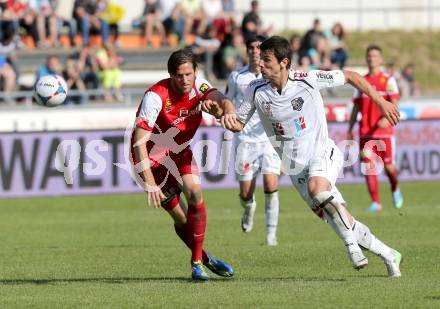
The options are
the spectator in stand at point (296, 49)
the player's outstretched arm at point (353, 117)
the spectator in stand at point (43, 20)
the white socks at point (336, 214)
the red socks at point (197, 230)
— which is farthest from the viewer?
the spectator in stand at point (43, 20)

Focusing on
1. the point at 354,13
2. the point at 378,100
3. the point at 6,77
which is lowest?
the point at 6,77

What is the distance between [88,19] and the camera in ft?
100

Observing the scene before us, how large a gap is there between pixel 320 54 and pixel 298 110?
20.6 meters

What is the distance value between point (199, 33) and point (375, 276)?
2154 centimetres

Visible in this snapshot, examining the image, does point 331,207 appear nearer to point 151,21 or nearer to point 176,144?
point 176,144

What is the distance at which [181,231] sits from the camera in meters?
11.6

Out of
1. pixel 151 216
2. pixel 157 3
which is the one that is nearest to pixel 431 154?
pixel 151 216

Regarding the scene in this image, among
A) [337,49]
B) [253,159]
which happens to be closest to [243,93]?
[253,159]

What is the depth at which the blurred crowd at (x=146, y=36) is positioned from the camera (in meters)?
28.6

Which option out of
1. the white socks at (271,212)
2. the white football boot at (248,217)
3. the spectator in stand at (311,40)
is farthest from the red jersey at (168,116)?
the spectator in stand at (311,40)

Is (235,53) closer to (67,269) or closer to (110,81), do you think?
(110,81)

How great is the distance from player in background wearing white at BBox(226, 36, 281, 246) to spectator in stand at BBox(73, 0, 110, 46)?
1588 cm

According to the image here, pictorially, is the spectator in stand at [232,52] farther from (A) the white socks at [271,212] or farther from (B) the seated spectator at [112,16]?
(A) the white socks at [271,212]

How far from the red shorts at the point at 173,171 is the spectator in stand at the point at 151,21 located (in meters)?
21.3
